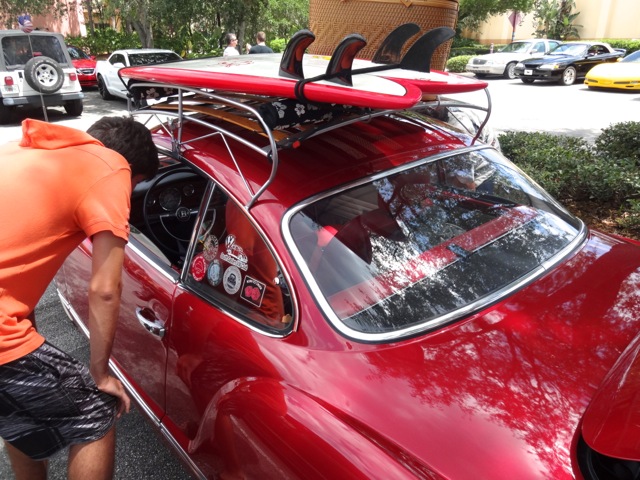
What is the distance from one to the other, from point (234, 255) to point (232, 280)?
0.10 metres

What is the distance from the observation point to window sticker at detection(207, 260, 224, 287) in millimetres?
1995

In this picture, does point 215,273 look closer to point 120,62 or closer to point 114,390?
point 114,390

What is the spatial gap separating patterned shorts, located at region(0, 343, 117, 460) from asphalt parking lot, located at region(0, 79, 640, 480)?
861 millimetres

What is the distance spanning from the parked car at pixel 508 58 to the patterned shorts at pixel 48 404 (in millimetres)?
21038

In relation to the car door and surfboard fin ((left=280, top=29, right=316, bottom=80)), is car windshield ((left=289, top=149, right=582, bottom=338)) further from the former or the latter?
surfboard fin ((left=280, top=29, right=316, bottom=80))

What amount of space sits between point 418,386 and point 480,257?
70cm

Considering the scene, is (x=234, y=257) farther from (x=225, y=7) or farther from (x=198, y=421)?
(x=225, y=7)

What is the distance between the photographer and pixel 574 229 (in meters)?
2.24

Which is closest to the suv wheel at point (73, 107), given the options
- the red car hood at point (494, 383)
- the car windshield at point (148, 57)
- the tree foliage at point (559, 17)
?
the car windshield at point (148, 57)

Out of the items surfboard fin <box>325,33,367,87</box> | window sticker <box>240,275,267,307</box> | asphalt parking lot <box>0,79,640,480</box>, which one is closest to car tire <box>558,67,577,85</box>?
asphalt parking lot <box>0,79,640,480</box>

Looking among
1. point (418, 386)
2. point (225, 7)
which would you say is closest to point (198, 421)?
point (418, 386)

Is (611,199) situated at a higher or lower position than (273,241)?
lower

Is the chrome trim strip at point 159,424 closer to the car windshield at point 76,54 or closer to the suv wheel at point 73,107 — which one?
the suv wheel at point 73,107

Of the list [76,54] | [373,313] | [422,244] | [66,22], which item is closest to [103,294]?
[373,313]
